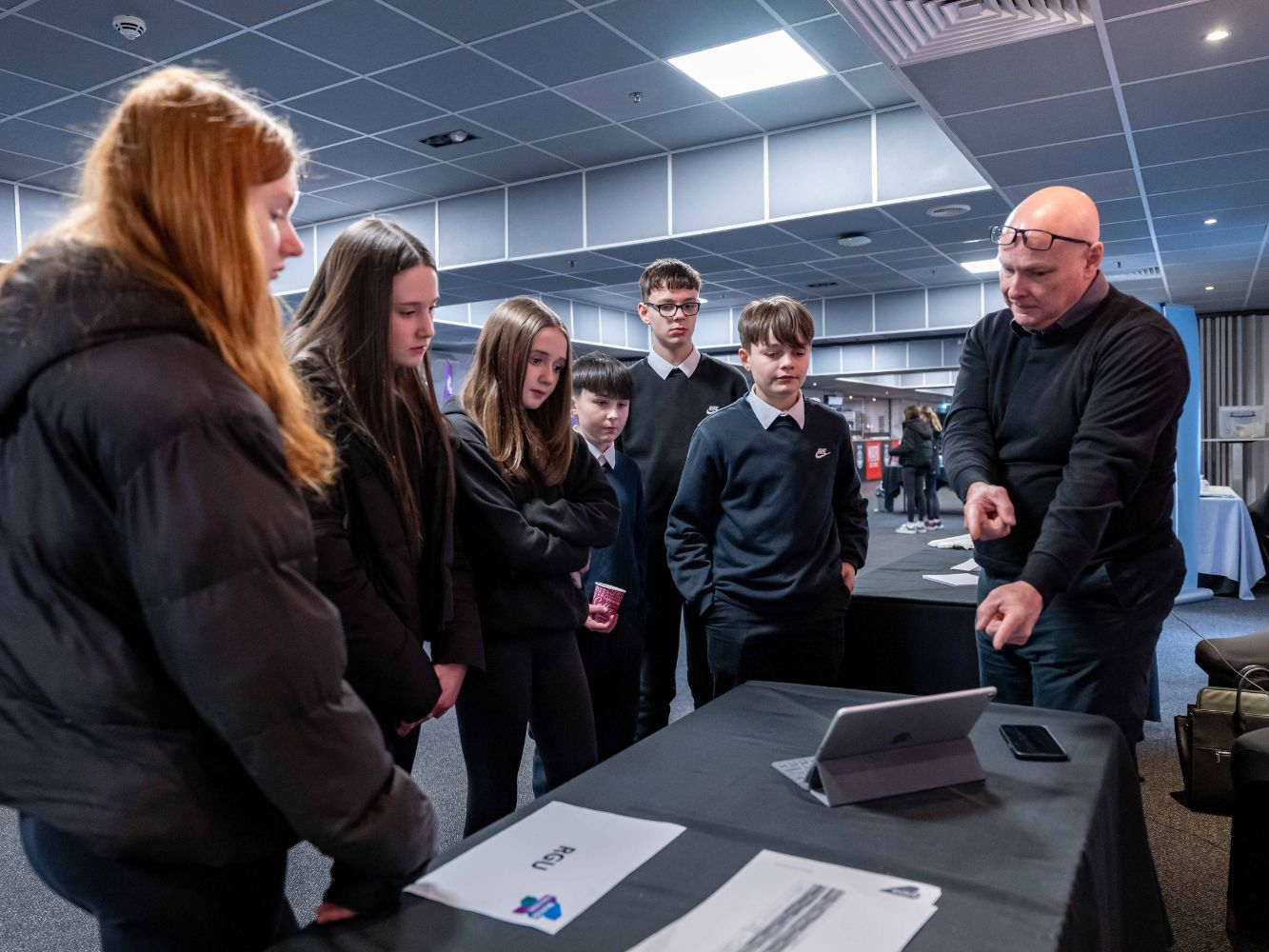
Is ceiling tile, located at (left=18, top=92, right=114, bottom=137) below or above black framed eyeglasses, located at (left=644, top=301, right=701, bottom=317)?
above

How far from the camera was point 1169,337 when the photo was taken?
1.67 meters

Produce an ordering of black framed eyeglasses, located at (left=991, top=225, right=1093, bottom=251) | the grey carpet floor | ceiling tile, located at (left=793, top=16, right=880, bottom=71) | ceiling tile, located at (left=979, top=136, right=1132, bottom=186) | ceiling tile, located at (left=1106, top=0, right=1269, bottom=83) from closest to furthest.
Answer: black framed eyeglasses, located at (left=991, top=225, right=1093, bottom=251) → the grey carpet floor → ceiling tile, located at (left=1106, top=0, right=1269, bottom=83) → ceiling tile, located at (left=793, top=16, right=880, bottom=71) → ceiling tile, located at (left=979, top=136, right=1132, bottom=186)

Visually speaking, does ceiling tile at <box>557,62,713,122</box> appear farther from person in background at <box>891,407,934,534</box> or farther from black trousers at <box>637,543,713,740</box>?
person in background at <box>891,407,934,534</box>

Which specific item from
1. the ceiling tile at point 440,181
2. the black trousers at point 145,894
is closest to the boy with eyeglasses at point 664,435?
the black trousers at point 145,894

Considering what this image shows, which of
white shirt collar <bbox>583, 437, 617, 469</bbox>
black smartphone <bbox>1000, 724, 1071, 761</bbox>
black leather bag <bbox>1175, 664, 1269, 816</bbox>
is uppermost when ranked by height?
white shirt collar <bbox>583, 437, 617, 469</bbox>

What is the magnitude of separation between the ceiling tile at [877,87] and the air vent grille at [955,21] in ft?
4.29

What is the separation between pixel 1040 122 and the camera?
3.79 metres

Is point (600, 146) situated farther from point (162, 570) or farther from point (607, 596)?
point (162, 570)

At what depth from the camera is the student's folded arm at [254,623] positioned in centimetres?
69

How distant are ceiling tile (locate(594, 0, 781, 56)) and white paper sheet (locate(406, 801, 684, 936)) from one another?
350cm

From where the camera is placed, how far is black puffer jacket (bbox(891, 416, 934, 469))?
36.2 ft

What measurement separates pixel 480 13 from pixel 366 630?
3245 millimetres

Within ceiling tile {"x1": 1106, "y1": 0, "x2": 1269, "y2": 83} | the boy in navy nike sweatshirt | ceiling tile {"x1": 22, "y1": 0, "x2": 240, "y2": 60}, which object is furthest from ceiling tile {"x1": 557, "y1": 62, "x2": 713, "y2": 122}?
the boy in navy nike sweatshirt

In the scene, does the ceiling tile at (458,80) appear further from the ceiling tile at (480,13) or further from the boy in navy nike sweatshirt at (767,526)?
the boy in navy nike sweatshirt at (767,526)
